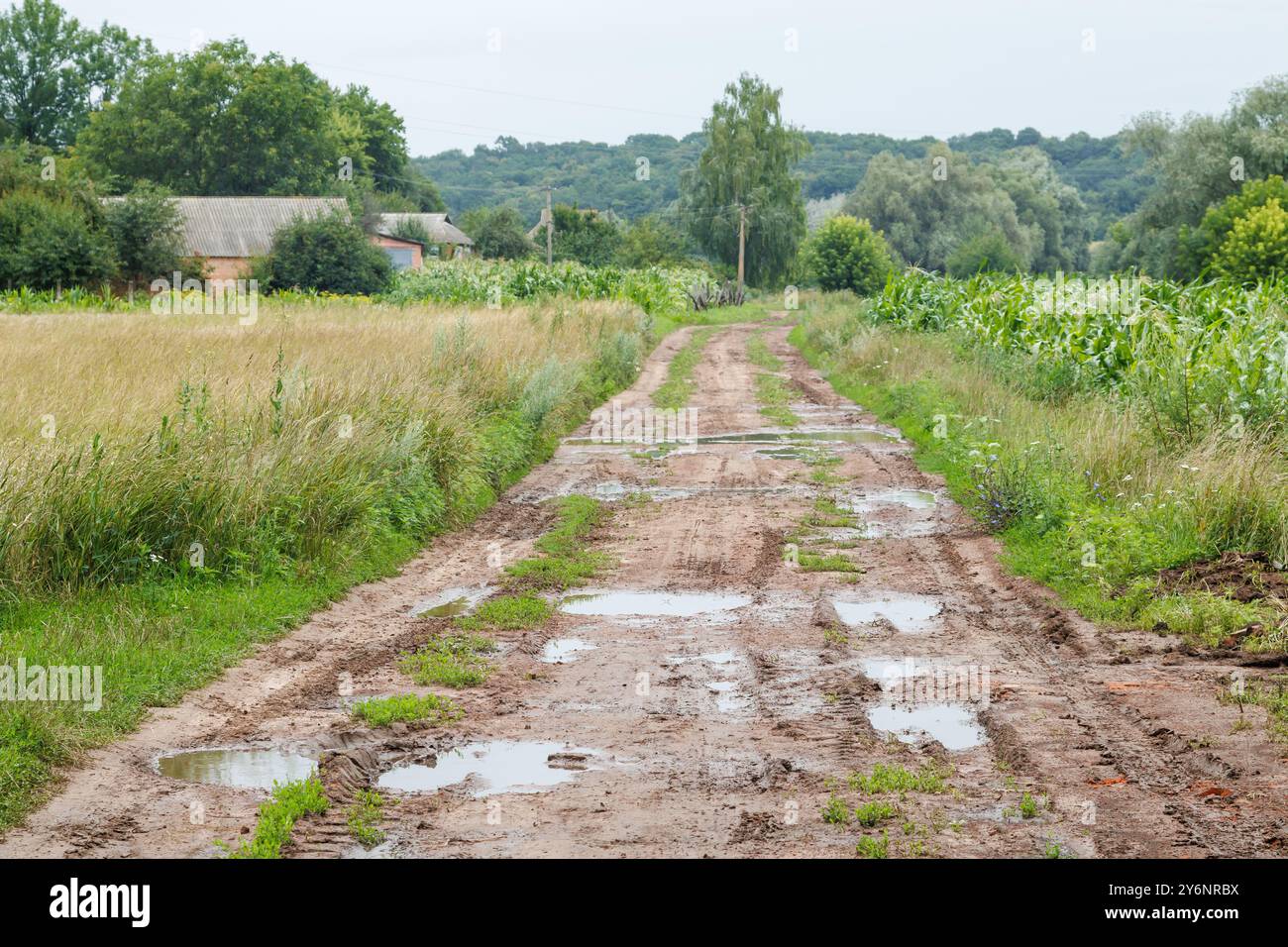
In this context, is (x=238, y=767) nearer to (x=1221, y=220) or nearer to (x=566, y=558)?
(x=566, y=558)

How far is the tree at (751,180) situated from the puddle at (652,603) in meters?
69.9

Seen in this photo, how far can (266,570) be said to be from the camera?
886 cm

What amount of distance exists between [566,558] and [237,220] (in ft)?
189

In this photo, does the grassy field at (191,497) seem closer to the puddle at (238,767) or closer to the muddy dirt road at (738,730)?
the muddy dirt road at (738,730)

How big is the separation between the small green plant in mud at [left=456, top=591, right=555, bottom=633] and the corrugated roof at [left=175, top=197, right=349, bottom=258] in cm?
5325

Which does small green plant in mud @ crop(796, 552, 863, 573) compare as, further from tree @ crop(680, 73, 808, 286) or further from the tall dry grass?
tree @ crop(680, 73, 808, 286)

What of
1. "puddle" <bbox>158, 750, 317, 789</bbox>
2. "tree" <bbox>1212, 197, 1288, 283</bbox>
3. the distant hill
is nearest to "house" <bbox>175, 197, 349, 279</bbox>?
"tree" <bbox>1212, 197, 1288, 283</bbox>

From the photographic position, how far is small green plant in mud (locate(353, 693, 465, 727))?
628cm

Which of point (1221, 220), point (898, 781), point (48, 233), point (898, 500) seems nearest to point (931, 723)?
point (898, 781)

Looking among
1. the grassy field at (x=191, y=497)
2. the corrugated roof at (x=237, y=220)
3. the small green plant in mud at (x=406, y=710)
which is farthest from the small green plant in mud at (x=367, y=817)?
the corrugated roof at (x=237, y=220)

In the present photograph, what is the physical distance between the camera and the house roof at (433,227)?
77125 millimetres

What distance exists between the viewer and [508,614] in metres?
8.48
